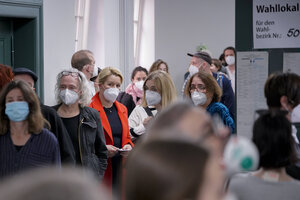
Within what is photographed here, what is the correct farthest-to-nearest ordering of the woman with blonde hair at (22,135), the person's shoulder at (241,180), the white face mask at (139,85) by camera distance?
the white face mask at (139,85), the woman with blonde hair at (22,135), the person's shoulder at (241,180)

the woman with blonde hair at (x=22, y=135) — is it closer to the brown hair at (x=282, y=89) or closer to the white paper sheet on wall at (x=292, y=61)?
the brown hair at (x=282, y=89)

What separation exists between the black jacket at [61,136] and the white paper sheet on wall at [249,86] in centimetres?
163

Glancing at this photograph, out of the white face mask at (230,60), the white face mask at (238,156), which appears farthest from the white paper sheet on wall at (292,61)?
the white face mask at (230,60)

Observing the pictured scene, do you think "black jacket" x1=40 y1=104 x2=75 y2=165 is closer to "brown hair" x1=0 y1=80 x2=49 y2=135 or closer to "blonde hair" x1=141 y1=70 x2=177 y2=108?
"brown hair" x1=0 y1=80 x2=49 y2=135

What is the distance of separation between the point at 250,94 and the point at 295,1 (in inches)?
36.6

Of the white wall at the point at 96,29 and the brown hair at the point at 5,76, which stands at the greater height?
the white wall at the point at 96,29

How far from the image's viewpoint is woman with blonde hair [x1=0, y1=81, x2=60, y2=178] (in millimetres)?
3773

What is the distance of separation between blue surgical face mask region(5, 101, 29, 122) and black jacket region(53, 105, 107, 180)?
1029 mm

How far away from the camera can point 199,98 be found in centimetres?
552

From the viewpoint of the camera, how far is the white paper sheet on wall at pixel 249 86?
16.5 feet

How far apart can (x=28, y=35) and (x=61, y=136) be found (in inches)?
90.4

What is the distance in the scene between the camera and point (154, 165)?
1.16 m

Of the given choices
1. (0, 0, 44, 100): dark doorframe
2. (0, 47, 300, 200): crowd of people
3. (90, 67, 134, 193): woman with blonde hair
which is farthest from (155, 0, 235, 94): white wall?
(90, 67, 134, 193): woman with blonde hair

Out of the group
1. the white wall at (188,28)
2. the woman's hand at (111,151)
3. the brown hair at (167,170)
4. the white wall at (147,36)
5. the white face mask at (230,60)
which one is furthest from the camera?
the white wall at (188,28)
